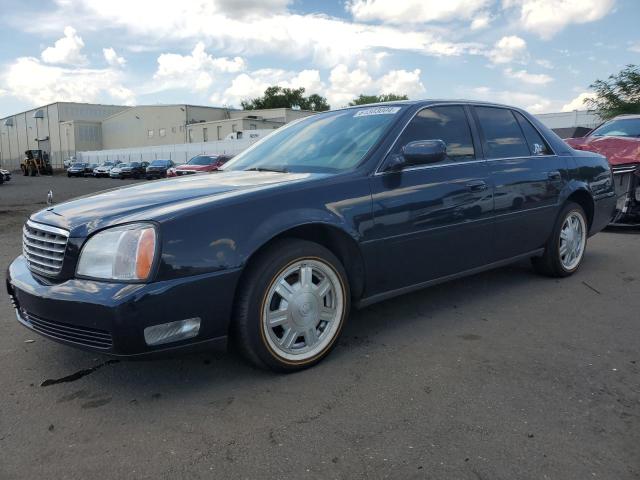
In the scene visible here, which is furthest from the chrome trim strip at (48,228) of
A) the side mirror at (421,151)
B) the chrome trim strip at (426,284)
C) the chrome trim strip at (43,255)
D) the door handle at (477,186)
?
the door handle at (477,186)

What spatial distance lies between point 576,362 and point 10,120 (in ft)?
355

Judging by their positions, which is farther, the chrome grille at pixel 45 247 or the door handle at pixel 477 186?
the door handle at pixel 477 186

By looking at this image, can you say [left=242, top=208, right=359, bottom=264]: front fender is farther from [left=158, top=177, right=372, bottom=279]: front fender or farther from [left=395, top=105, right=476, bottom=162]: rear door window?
[left=395, top=105, right=476, bottom=162]: rear door window

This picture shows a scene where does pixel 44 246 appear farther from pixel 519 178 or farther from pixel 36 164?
pixel 36 164

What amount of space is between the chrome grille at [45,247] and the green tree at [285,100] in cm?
8247

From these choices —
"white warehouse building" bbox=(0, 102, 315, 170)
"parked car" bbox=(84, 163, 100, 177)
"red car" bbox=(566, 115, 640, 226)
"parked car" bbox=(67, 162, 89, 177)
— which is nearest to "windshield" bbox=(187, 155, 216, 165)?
"red car" bbox=(566, 115, 640, 226)

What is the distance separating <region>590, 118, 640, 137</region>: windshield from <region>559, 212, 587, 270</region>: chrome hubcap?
13.3 ft

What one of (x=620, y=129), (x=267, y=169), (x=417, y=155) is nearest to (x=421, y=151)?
(x=417, y=155)

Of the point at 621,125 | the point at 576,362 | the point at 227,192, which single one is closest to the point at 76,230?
the point at 227,192

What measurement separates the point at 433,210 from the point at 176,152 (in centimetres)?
5210

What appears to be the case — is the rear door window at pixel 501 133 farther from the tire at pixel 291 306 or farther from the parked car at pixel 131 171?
the parked car at pixel 131 171

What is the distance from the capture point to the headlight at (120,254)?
2492 millimetres

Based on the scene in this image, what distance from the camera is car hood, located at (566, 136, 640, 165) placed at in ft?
23.6

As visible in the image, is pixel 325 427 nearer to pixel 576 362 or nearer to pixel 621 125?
pixel 576 362
